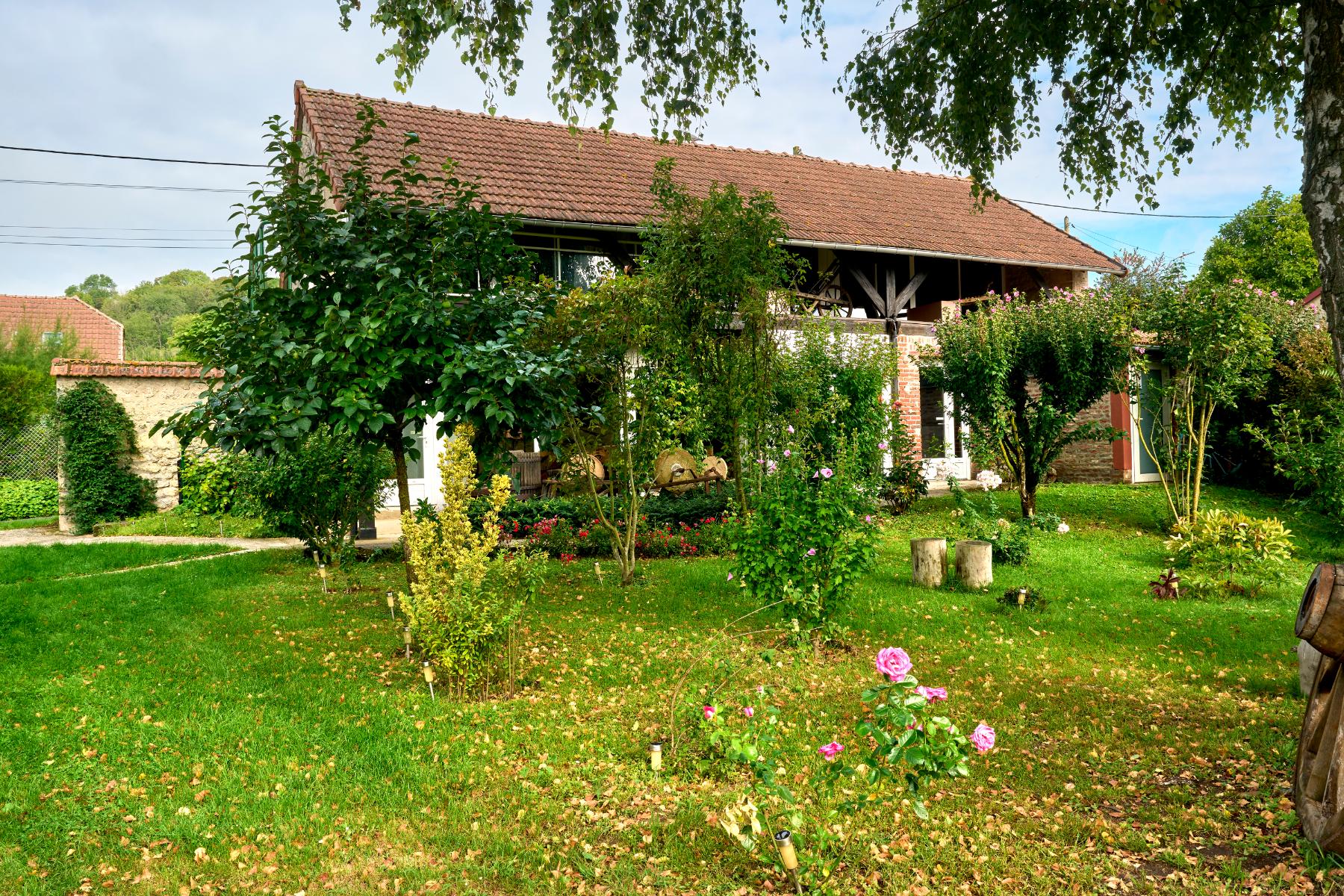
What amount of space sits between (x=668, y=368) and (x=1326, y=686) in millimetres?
6054

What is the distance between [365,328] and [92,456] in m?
10.0

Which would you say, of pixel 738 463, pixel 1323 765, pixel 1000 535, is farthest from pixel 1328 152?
pixel 1000 535

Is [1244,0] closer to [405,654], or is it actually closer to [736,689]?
[736,689]

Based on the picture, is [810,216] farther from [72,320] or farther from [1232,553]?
[72,320]

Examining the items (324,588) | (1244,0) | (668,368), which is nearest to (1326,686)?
(1244,0)

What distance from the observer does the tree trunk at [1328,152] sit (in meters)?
3.68

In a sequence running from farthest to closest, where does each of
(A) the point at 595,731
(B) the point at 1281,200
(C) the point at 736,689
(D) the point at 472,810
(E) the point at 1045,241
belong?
(B) the point at 1281,200
(E) the point at 1045,241
(C) the point at 736,689
(A) the point at 595,731
(D) the point at 472,810

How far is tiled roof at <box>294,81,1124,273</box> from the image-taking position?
13.6 meters

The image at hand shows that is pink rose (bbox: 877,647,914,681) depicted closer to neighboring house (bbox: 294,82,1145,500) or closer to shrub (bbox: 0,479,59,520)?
neighboring house (bbox: 294,82,1145,500)

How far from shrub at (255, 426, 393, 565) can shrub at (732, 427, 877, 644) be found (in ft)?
14.0

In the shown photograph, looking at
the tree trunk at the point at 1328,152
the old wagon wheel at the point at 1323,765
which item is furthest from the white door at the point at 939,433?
the old wagon wheel at the point at 1323,765

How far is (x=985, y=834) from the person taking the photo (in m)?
3.39

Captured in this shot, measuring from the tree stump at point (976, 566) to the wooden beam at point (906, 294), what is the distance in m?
8.76

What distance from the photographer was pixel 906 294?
16.3m
